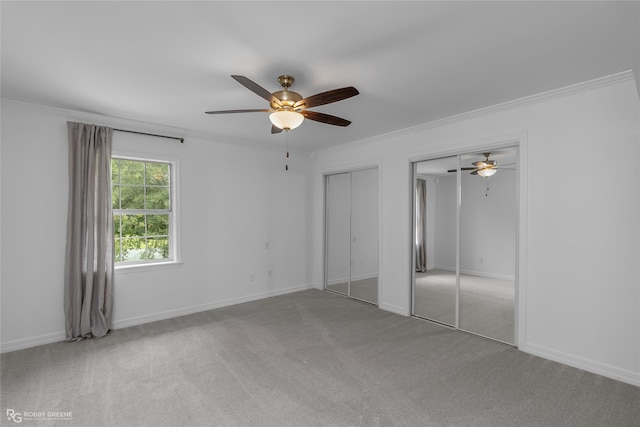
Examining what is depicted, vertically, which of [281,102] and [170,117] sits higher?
[170,117]

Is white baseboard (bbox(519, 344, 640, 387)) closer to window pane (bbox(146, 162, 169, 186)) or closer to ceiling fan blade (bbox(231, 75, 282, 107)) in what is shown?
ceiling fan blade (bbox(231, 75, 282, 107))

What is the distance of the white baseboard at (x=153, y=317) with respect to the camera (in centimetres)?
328

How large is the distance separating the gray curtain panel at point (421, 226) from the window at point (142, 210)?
3.46 m

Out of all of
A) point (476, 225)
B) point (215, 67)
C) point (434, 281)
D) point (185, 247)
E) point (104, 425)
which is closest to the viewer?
point (104, 425)

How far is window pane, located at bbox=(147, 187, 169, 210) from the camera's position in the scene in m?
4.27

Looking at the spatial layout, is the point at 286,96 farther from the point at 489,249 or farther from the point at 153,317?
the point at 153,317

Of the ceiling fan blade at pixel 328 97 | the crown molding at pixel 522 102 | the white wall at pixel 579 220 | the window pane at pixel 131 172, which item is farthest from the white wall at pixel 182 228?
the white wall at pixel 579 220

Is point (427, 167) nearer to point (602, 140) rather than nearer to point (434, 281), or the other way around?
point (434, 281)

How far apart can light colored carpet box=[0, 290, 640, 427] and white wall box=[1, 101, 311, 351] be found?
0.42 m

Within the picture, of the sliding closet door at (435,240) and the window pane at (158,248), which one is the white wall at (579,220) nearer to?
the sliding closet door at (435,240)

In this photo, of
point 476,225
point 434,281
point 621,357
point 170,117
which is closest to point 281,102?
point 170,117

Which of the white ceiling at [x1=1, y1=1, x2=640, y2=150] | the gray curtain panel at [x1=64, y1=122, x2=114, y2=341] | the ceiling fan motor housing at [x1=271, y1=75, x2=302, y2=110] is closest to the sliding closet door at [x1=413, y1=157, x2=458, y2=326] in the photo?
the white ceiling at [x1=1, y1=1, x2=640, y2=150]

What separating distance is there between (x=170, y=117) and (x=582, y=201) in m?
4.48

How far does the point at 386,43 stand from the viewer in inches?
84.1
